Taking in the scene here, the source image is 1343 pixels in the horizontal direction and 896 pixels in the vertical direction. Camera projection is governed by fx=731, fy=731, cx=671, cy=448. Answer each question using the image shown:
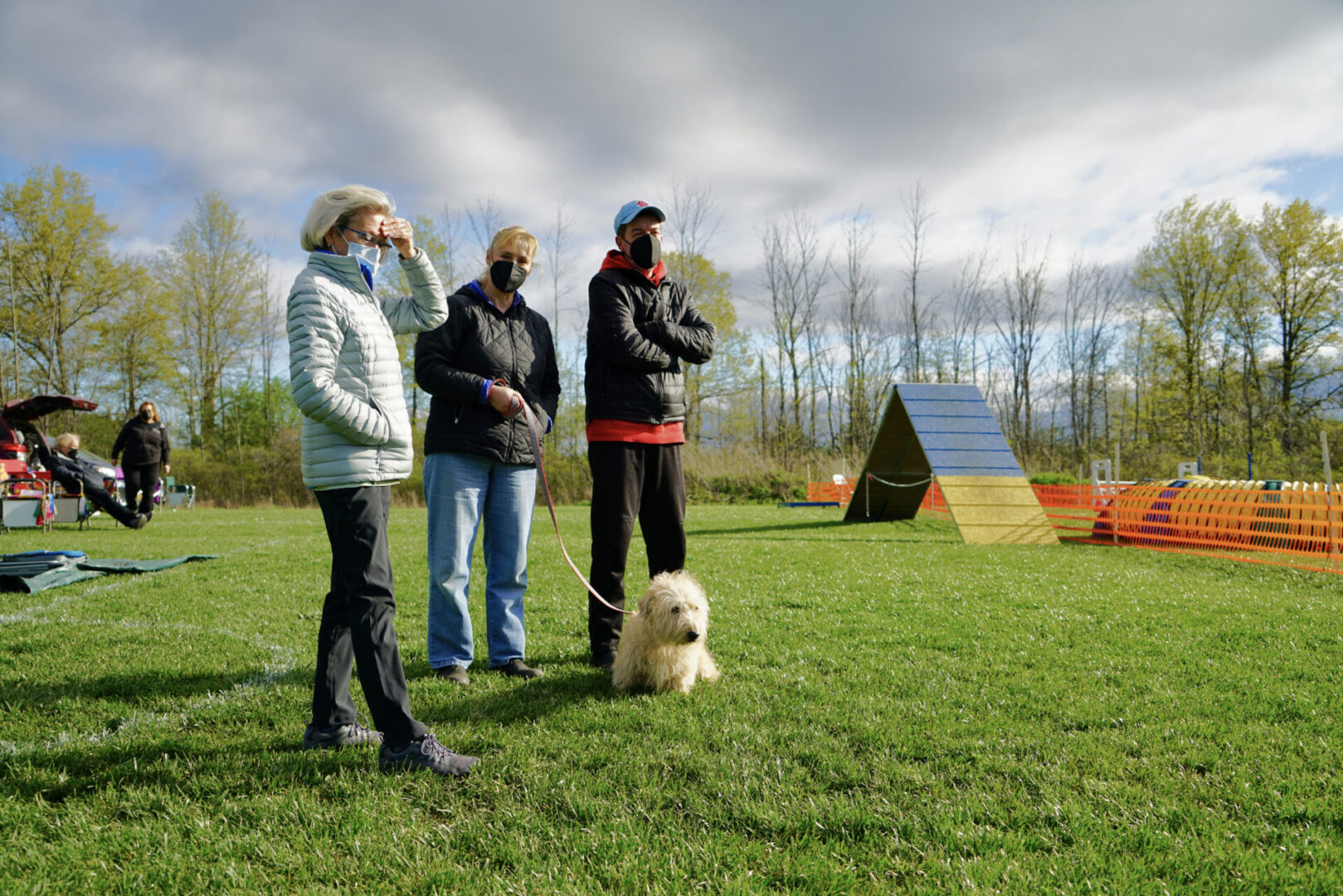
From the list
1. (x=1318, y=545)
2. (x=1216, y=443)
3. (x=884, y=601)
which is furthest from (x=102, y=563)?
(x=1216, y=443)

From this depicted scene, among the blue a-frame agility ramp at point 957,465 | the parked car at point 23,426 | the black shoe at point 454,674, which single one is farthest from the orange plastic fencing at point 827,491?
the black shoe at point 454,674

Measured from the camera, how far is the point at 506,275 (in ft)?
13.0

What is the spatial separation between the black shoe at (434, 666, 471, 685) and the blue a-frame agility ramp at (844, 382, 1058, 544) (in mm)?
8685

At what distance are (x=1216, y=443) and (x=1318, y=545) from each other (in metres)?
28.0

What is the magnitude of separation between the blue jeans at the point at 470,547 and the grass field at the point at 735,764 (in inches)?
9.9

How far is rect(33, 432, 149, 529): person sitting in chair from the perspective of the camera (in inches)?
509

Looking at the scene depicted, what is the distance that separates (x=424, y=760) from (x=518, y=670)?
1300 mm

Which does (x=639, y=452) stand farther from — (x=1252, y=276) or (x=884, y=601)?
(x=1252, y=276)

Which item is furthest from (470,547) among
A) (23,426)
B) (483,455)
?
(23,426)

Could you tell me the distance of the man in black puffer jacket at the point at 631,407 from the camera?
4.05 metres

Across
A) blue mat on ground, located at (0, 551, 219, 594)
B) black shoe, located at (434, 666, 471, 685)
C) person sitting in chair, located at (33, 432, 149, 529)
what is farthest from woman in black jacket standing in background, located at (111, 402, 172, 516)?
black shoe, located at (434, 666, 471, 685)

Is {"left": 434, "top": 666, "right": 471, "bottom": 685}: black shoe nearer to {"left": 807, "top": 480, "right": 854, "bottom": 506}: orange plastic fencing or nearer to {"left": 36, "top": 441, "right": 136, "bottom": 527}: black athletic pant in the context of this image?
{"left": 36, "top": 441, "right": 136, "bottom": 527}: black athletic pant

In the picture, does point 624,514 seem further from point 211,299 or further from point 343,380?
point 211,299

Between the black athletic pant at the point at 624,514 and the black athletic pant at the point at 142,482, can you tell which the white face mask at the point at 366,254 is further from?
the black athletic pant at the point at 142,482
